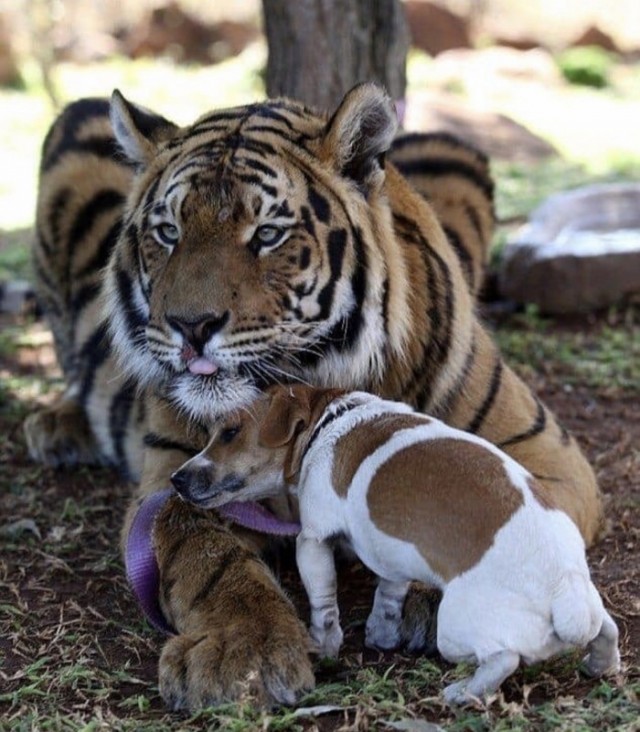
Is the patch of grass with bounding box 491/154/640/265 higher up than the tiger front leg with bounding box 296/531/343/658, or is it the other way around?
the tiger front leg with bounding box 296/531/343/658

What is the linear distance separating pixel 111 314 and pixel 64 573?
2.51ft

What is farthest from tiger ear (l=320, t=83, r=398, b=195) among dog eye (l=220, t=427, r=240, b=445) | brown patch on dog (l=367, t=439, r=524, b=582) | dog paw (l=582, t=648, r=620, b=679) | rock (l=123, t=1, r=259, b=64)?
rock (l=123, t=1, r=259, b=64)

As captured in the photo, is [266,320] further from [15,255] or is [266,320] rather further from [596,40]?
[596,40]

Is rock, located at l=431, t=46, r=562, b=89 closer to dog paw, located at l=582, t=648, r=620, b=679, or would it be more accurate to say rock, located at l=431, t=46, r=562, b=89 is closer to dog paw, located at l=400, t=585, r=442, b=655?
dog paw, located at l=400, t=585, r=442, b=655

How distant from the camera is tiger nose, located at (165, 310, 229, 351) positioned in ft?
10.2

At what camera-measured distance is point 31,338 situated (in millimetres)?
6473

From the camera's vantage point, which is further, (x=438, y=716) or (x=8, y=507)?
(x=8, y=507)

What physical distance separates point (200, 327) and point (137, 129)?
87 cm

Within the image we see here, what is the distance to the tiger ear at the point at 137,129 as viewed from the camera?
3.71 meters

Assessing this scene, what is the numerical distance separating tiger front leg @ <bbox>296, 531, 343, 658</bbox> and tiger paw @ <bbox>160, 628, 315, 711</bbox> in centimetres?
13

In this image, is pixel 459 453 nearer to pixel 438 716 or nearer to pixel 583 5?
pixel 438 716

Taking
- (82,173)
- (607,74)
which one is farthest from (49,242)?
(607,74)

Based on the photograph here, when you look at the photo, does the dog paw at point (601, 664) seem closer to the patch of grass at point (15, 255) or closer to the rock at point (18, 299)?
the rock at point (18, 299)

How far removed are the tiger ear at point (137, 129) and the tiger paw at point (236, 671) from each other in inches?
58.0
